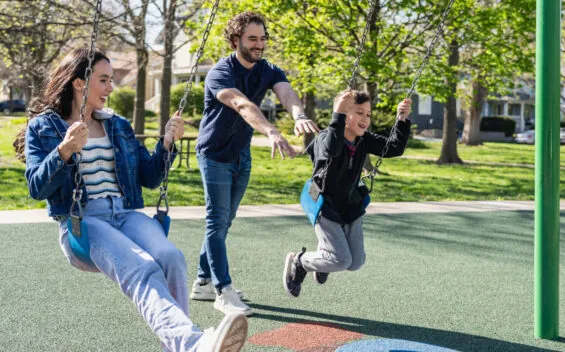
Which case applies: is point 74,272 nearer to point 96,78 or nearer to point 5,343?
point 5,343

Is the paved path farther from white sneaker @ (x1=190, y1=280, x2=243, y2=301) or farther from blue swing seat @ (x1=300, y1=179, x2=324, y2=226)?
blue swing seat @ (x1=300, y1=179, x2=324, y2=226)

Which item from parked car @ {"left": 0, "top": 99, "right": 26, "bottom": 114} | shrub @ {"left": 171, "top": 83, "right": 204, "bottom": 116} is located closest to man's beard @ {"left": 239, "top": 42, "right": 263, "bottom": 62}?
shrub @ {"left": 171, "top": 83, "right": 204, "bottom": 116}

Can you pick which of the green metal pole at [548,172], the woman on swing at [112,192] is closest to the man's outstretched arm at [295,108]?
the woman on swing at [112,192]

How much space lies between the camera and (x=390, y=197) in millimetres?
10969

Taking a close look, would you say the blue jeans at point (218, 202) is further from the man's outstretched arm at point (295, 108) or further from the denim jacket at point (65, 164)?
the denim jacket at point (65, 164)

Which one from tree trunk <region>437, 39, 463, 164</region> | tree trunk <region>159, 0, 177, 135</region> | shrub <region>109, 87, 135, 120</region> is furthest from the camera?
shrub <region>109, 87, 135, 120</region>

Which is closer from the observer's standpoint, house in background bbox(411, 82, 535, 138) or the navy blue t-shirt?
the navy blue t-shirt

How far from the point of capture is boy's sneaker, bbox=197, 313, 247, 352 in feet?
8.08

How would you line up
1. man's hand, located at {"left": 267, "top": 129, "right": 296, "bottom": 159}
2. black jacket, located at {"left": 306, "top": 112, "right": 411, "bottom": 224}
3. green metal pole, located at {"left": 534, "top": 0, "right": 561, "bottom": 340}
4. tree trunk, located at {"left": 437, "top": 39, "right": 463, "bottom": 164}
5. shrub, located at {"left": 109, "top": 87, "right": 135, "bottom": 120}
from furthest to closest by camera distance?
shrub, located at {"left": 109, "top": 87, "right": 135, "bottom": 120}, tree trunk, located at {"left": 437, "top": 39, "right": 463, "bottom": 164}, black jacket, located at {"left": 306, "top": 112, "right": 411, "bottom": 224}, green metal pole, located at {"left": 534, "top": 0, "right": 561, "bottom": 340}, man's hand, located at {"left": 267, "top": 129, "right": 296, "bottom": 159}

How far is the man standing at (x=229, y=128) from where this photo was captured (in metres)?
3.87

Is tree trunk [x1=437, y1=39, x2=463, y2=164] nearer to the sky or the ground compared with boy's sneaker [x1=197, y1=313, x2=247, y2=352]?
nearer to the sky

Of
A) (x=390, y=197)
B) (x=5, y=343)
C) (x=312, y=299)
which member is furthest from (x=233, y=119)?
(x=390, y=197)

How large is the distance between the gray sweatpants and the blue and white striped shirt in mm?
1394

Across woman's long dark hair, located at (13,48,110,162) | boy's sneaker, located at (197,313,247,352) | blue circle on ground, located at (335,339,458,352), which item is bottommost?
blue circle on ground, located at (335,339,458,352)
